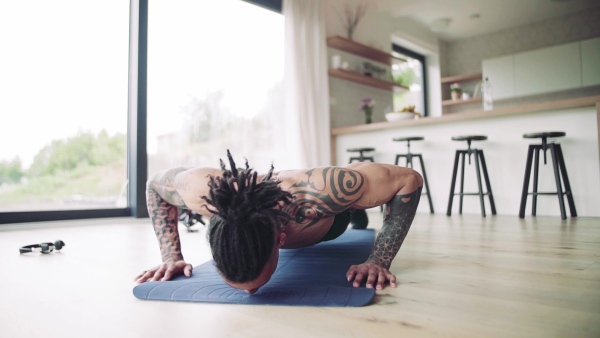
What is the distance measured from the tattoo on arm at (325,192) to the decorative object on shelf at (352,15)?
460 cm

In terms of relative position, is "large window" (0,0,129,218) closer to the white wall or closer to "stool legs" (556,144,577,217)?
the white wall

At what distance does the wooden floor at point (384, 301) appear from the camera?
87 cm

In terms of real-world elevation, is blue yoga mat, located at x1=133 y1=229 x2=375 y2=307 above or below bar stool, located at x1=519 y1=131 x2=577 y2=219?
below

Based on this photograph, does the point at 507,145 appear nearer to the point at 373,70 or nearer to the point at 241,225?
the point at 373,70

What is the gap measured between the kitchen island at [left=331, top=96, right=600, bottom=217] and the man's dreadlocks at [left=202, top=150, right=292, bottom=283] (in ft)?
10.7

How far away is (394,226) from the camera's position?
1325 millimetres

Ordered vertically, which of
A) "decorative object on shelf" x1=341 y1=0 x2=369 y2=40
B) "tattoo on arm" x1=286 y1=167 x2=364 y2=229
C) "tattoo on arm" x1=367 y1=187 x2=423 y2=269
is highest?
"decorative object on shelf" x1=341 y1=0 x2=369 y2=40

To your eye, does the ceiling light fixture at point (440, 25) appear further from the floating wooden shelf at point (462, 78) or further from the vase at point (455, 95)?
the vase at point (455, 95)

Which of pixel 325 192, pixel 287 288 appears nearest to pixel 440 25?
pixel 325 192

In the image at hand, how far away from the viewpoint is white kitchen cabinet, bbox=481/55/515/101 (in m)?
6.51

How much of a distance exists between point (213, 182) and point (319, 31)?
4.25m

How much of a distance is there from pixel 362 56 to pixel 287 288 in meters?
5.02

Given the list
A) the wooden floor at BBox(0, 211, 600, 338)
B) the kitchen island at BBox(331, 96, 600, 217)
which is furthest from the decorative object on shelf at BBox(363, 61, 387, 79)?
the wooden floor at BBox(0, 211, 600, 338)

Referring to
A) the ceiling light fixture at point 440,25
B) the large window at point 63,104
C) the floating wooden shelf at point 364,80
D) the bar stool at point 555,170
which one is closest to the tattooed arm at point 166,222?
the large window at point 63,104
